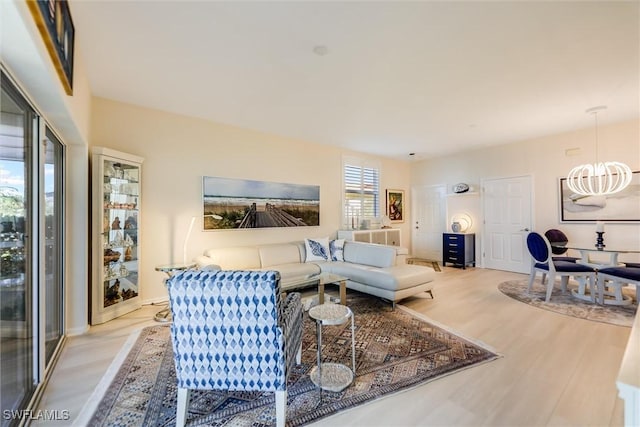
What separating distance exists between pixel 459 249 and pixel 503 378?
14.5 feet

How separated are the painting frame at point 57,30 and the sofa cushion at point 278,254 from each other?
2936 mm

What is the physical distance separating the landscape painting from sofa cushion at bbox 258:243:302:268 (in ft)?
1.48

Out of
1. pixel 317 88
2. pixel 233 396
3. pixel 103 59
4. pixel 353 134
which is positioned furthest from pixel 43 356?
pixel 353 134

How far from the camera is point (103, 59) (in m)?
2.56

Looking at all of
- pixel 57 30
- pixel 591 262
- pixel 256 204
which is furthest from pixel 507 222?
pixel 57 30

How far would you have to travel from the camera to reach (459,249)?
611 centimetres

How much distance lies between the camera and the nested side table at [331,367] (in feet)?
6.45

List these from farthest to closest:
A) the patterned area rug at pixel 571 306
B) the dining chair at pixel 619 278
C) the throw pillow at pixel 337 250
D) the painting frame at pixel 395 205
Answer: the painting frame at pixel 395 205
the throw pillow at pixel 337 250
the dining chair at pixel 619 278
the patterned area rug at pixel 571 306

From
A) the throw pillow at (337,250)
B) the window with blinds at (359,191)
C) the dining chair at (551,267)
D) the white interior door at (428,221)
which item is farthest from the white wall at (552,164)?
the throw pillow at (337,250)

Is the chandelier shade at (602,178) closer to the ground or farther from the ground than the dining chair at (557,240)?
farther from the ground

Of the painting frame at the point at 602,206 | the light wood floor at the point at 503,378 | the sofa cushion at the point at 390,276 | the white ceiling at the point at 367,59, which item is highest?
the white ceiling at the point at 367,59

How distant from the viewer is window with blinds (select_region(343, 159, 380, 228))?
6059mm

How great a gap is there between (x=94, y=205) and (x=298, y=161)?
3145 mm

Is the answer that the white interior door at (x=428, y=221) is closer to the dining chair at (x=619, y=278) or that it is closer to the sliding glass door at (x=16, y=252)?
the dining chair at (x=619, y=278)
